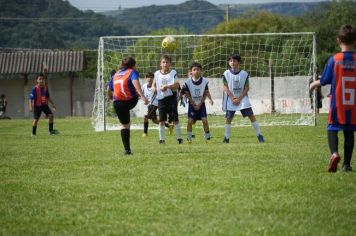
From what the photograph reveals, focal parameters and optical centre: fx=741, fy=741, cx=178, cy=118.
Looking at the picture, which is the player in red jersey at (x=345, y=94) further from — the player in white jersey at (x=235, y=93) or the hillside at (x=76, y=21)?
the hillside at (x=76, y=21)

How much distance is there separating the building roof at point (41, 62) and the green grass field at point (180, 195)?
3958cm

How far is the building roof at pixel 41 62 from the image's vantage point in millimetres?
51000

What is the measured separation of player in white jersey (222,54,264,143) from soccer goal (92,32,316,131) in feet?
21.8

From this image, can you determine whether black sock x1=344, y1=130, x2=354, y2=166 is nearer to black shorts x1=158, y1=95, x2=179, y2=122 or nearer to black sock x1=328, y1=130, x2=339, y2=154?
black sock x1=328, y1=130, x2=339, y2=154

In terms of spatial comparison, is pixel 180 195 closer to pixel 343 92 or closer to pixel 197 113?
pixel 343 92

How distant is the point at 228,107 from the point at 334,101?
6.70m

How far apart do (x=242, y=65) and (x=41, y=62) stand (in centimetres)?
2362

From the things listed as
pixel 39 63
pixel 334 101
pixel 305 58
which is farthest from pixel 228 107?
pixel 39 63

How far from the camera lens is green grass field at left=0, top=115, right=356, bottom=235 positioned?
6.03m

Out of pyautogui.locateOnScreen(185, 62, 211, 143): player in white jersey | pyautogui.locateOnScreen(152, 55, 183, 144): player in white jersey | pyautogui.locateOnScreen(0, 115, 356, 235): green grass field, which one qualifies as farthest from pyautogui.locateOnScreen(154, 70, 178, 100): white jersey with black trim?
pyautogui.locateOnScreen(0, 115, 356, 235): green grass field

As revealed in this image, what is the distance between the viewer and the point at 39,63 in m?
52.6

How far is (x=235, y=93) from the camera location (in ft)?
52.1

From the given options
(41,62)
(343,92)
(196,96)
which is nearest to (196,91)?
(196,96)

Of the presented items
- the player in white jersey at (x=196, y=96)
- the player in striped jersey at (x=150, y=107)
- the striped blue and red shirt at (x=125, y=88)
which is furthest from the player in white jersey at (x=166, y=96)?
the player in striped jersey at (x=150, y=107)
